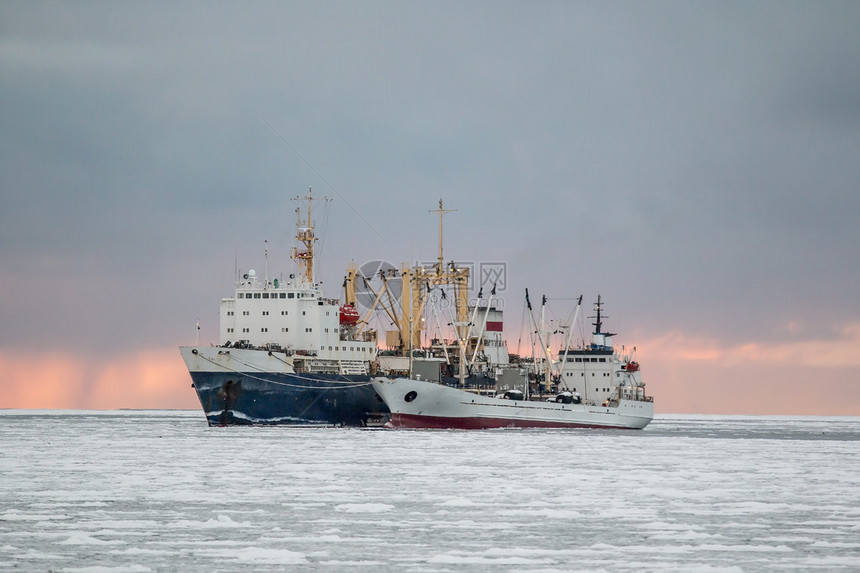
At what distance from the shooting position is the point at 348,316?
101m

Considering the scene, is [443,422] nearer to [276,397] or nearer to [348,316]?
[276,397]

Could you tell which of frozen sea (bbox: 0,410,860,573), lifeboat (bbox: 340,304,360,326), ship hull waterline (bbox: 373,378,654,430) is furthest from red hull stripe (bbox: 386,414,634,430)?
frozen sea (bbox: 0,410,860,573)

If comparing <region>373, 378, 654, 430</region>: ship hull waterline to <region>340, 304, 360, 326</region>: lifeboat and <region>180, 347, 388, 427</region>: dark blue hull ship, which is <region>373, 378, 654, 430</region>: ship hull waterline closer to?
<region>180, 347, 388, 427</region>: dark blue hull ship

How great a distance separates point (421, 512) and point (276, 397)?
186 ft

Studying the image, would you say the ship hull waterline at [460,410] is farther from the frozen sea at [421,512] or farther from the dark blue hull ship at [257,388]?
the frozen sea at [421,512]

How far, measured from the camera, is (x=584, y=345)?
108062 mm

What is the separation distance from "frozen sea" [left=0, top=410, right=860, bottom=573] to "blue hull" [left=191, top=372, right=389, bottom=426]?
87.5 feet

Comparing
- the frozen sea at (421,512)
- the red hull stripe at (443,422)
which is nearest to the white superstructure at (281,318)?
the red hull stripe at (443,422)

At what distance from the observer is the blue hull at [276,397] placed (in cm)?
8844

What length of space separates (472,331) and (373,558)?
85.7 metres

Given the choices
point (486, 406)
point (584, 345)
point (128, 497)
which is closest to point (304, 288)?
point (486, 406)

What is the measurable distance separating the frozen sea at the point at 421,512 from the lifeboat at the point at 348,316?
39.2 meters

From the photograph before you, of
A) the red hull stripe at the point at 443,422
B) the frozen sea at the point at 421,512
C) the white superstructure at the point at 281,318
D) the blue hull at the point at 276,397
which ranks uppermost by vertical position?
the white superstructure at the point at 281,318

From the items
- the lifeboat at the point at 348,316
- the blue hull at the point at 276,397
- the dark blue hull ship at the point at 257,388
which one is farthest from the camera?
the lifeboat at the point at 348,316
